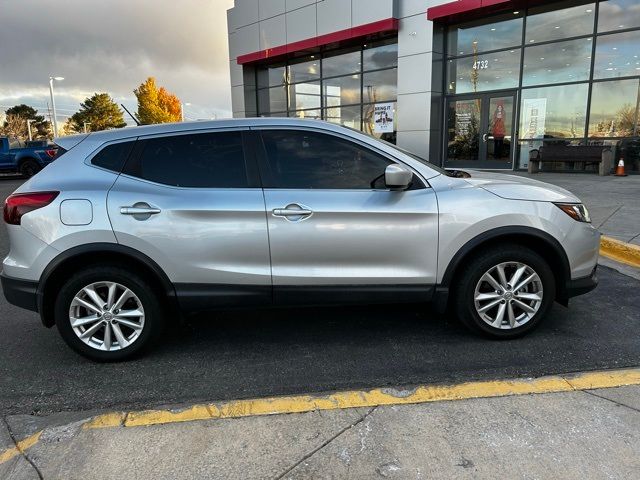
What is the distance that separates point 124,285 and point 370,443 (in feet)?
6.66

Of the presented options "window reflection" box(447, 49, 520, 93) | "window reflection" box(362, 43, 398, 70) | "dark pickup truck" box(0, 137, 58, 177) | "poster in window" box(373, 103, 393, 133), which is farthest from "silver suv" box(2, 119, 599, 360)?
"dark pickup truck" box(0, 137, 58, 177)

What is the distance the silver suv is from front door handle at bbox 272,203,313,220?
11 millimetres

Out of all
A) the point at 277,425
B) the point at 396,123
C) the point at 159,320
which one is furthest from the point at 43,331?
the point at 396,123

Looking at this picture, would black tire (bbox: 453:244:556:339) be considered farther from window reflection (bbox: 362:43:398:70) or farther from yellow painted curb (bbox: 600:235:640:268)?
window reflection (bbox: 362:43:398:70)

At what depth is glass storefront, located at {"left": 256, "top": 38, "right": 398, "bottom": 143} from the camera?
1734 centimetres

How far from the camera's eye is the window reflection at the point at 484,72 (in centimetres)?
1513

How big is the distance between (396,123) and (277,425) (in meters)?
15.3

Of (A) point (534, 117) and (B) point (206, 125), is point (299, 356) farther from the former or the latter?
(A) point (534, 117)

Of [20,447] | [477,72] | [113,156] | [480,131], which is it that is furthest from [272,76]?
[20,447]

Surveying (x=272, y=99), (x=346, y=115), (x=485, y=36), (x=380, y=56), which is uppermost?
(x=485, y=36)

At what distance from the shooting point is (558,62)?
14.3m

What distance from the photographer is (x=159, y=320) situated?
3580 mm

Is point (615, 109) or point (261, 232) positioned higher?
Answer: point (615, 109)

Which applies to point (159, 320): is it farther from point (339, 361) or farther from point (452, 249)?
point (452, 249)
